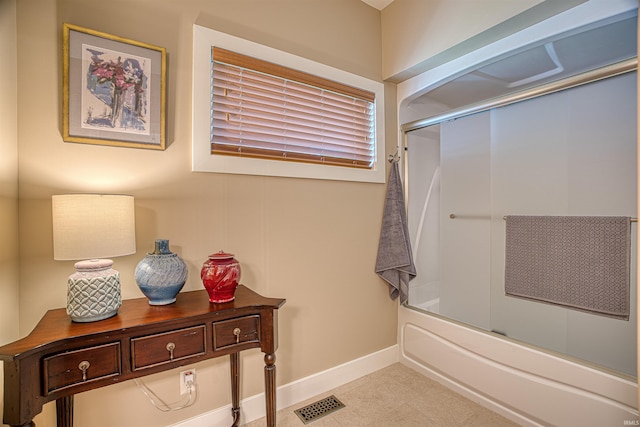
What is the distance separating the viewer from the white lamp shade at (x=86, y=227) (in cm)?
111

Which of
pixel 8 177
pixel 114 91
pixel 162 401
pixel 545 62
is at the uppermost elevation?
pixel 545 62

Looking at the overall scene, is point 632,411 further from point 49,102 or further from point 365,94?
point 49,102

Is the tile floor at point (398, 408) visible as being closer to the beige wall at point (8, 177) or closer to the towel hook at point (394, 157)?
the beige wall at point (8, 177)

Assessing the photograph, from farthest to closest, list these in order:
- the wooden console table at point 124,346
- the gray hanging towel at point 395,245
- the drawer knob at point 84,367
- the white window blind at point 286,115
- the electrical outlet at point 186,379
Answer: the gray hanging towel at point 395,245, the white window blind at point 286,115, the electrical outlet at point 186,379, the drawer knob at point 84,367, the wooden console table at point 124,346

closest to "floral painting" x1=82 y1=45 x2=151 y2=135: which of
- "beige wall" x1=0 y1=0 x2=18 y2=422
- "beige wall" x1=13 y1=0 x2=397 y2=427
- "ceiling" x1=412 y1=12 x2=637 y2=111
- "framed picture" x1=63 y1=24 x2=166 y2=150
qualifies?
"framed picture" x1=63 y1=24 x2=166 y2=150

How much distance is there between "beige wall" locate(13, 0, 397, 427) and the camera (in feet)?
4.23

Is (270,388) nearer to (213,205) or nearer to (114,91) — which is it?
(213,205)

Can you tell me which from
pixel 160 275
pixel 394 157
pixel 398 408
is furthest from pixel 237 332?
pixel 394 157

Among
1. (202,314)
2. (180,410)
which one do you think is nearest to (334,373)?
(180,410)

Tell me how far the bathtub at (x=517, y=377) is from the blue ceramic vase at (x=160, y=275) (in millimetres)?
1766

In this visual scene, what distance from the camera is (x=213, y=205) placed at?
1.67 meters

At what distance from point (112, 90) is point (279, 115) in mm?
867

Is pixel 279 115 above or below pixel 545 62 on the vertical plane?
below

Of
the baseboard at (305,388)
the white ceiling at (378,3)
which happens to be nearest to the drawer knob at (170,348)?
the baseboard at (305,388)
